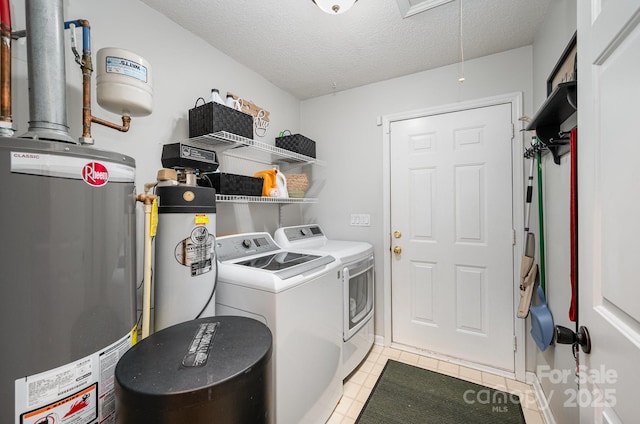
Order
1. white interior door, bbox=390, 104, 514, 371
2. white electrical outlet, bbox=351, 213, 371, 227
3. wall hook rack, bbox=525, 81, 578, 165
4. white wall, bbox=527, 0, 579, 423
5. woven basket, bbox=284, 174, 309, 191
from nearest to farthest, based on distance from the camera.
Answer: wall hook rack, bbox=525, 81, 578, 165 → white wall, bbox=527, 0, 579, 423 → white interior door, bbox=390, 104, 514, 371 → woven basket, bbox=284, 174, 309, 191 → white electrical outlet, bbox=351, 213, 371, 227

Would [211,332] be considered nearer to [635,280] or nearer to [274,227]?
[635,280]

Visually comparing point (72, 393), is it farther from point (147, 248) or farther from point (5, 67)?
point (5, 67)

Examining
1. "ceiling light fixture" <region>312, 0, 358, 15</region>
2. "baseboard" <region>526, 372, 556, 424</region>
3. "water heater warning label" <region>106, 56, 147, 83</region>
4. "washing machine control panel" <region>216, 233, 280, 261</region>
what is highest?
"ceiling light fixture" <region>312, 0, 358, 15</region>

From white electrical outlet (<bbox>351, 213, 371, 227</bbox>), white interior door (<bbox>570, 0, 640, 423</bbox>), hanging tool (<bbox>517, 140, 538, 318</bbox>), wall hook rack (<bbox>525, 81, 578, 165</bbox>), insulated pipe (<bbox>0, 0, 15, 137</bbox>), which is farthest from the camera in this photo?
white electrical outlet (<bbox>351, 213, 371, 227</bbox>)

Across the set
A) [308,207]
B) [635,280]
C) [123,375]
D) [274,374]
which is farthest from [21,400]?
[308,207]

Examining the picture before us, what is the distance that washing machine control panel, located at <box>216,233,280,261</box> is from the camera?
5.26 feet

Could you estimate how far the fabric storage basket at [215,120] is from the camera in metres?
1.58

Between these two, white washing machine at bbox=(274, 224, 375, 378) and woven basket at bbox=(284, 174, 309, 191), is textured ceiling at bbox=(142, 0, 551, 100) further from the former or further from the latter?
white washing machine at bbox=(274, 224, 375, 378)

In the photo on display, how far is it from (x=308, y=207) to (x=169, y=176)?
1714 millimetres

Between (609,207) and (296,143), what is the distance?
2.04m

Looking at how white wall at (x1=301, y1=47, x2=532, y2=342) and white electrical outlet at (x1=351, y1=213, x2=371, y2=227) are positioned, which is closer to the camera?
white wall at (x1=301, y1=47, x2=532, y2=342)

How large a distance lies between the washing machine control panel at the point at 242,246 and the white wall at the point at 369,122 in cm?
92

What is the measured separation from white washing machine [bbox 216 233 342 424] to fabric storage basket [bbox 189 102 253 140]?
2.31 ft

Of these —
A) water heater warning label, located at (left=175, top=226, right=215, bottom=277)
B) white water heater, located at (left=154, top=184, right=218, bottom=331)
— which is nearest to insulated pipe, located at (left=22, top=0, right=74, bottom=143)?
white water heater, located at (left=154, top=184, right=218, bottom=331)
